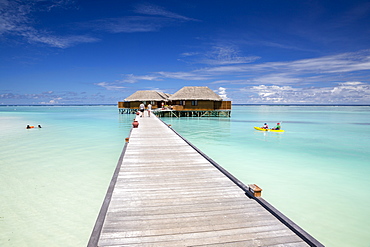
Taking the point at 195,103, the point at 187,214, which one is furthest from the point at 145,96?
the point at 187,214

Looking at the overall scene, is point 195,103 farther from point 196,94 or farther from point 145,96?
point 145,96

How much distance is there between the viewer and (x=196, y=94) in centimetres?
4241

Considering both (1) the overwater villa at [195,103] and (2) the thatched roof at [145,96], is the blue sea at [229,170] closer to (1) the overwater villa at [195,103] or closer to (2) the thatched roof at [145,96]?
(1) the overwater villa at [195,103]

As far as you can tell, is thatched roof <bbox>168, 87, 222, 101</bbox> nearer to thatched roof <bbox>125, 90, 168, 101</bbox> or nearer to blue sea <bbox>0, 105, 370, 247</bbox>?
thatched roof <bbox>125, 90, 168, 101</bbox>

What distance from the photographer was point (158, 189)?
5.11m

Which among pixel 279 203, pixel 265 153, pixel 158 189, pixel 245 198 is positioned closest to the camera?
pixel 245 198

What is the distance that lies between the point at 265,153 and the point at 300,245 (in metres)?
11.3

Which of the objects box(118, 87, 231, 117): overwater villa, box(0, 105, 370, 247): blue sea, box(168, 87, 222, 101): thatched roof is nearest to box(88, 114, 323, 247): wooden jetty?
box(0, 105, 370, 247): blue sea

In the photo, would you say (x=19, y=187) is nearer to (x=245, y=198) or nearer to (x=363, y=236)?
(x=245, y=198)

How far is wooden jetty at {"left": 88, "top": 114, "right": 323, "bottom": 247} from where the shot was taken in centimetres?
326

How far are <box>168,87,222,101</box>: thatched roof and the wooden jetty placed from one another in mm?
35925

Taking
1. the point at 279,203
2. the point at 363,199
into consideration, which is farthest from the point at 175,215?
the point at 363,199

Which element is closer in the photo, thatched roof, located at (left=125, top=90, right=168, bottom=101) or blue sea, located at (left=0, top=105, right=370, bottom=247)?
blue sea, located at (left=0, top=105, right=370, bottom=247)

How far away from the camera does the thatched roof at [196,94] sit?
137 ft
